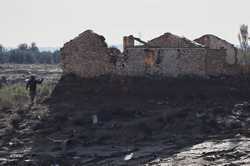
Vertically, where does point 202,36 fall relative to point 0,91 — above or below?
above

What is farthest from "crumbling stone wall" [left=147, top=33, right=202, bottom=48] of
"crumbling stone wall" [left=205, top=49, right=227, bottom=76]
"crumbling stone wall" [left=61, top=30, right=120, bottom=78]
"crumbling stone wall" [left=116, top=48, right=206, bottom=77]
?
"crumbling stone wall" [left=61, top=30, right=120, bottom=78]

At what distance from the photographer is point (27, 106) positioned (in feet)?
70.7

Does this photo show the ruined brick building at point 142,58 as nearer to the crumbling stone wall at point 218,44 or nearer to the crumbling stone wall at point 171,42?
the crumbling stone wall at point 171,42

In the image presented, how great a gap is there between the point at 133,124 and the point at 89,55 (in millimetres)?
6931

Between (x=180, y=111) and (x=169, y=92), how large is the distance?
10.8 feet

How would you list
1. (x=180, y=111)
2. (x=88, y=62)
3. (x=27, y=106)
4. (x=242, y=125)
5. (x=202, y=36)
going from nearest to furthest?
(x=242, y=125) → (x=180, y=111) → (x=27, y=106) → (x=88, y=62) → (x=202, y=36)

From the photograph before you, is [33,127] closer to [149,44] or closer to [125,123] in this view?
[125,123]

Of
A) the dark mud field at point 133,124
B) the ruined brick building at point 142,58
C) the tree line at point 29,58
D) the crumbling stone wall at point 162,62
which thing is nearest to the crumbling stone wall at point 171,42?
the ruined brick building at point 142,58

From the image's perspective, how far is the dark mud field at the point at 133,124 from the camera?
1464 centimetres

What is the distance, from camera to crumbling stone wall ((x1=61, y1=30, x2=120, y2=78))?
79.2 feet

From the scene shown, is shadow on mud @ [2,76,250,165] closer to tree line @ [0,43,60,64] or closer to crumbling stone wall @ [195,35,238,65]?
crumbling stone wall @ [195,35,238,65]

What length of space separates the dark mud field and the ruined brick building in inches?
22.3

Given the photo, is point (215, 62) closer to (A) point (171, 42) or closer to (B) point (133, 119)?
(A) point (171, 42)

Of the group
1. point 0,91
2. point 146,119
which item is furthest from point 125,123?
point 0,91
